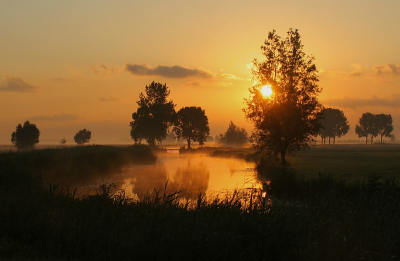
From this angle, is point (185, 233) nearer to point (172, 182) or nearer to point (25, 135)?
point (172, 182)

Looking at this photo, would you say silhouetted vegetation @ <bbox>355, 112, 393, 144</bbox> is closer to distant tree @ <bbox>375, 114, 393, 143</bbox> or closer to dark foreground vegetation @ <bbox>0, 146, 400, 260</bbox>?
distant tree @ <bbox>375, 114, 393, 143</bbox>

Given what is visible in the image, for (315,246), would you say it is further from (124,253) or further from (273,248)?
(124,253)

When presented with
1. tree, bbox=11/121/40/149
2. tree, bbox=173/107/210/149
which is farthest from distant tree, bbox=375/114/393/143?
tree, bbox=11/121/40/149

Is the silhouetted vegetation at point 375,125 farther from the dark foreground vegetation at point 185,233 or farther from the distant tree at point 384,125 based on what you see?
the dark foreground vegetation at point 185,233

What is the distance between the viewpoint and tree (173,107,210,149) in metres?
106

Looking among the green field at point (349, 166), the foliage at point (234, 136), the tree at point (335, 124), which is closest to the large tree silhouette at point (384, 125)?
the tree at point (335, 124)

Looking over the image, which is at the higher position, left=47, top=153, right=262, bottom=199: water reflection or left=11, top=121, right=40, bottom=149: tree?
left=11, top=121, right=40, bottom=149: tree

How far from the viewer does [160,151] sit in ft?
285

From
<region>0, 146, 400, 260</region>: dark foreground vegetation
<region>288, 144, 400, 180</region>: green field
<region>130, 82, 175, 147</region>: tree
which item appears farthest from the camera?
<region>130, 82, 175, 147</region>: tree

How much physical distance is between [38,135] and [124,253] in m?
96.5

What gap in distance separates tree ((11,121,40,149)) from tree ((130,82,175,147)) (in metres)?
27.9

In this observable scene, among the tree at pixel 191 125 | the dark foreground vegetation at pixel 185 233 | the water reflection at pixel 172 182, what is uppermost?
the tree at pixel 191 125

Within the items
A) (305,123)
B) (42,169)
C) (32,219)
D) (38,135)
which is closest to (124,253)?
(32,219)

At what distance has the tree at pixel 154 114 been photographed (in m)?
87.2
